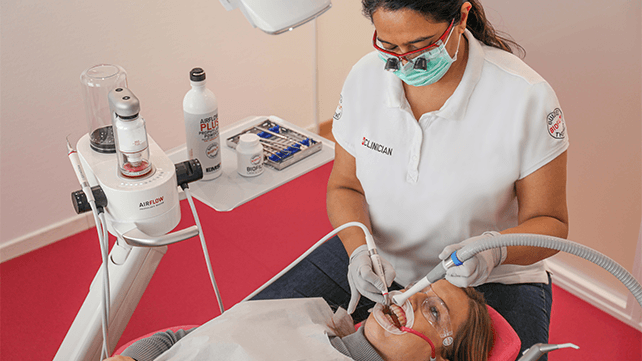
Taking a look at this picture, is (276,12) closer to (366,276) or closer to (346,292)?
(366,276)

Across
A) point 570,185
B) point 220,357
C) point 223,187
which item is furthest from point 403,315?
point 570,185

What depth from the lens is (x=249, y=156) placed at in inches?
56.1

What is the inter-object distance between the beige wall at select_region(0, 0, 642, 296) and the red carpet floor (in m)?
0.18

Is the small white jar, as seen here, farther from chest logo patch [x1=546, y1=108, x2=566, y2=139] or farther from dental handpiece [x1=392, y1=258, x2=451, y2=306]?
chest logo patch [x1=546, y1=108, x2=566, y2=139]

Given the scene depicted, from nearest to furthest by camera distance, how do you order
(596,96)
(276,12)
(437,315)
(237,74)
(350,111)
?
(276,12) → (437,315) → (350,111) → (596,96) → (237,74)

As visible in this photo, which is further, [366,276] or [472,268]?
[366,276]

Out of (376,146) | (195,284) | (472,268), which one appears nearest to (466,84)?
(376,146)

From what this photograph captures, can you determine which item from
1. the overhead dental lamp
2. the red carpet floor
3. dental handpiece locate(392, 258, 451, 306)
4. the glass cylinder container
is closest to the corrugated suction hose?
dental handpiece locate(392, 258, 451, 306)

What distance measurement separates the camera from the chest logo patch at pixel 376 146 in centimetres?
140

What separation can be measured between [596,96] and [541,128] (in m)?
0.75

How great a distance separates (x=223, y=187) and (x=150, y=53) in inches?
52.2

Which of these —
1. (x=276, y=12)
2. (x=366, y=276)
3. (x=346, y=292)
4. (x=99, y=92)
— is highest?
(x=276, y=12)

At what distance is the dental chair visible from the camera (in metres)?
1.23

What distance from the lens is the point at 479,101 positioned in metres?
1.29
